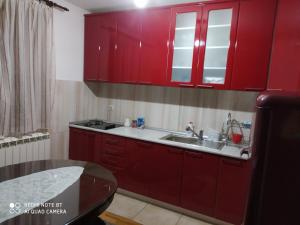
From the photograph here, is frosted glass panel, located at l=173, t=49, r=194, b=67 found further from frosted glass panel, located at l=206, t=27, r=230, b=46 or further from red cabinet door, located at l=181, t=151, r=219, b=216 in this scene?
red cabinet door, located at l=181, t=151, r=219, b=216

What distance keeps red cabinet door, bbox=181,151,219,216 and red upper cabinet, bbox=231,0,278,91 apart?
86 centimetres

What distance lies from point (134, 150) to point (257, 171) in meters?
1.91

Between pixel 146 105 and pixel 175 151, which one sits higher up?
pixel 146 105

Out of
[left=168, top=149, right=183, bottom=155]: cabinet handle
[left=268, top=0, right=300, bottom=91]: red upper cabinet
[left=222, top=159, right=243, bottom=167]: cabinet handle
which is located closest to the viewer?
[left=268, top=0, right=300, bottom=91]: red upper cabinet

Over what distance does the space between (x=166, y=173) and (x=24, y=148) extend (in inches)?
64.4

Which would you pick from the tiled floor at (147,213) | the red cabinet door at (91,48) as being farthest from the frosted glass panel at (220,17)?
the tiled floor at (147,213)

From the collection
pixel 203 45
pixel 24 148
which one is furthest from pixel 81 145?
pixel 203 45

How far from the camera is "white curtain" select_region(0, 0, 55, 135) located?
2.04 m

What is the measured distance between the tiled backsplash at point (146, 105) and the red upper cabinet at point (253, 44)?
0.33m

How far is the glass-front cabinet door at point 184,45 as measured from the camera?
2320 millimetres

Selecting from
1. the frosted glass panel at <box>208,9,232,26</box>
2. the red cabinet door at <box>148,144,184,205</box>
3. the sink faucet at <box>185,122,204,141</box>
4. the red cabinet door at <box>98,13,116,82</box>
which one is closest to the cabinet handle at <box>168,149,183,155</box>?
the red cabinet door at <box>148,144,184,205</box>

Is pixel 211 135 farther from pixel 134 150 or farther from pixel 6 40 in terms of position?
pixel 6 40

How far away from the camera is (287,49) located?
4.82 ft

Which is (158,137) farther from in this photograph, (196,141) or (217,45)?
(217,45)
